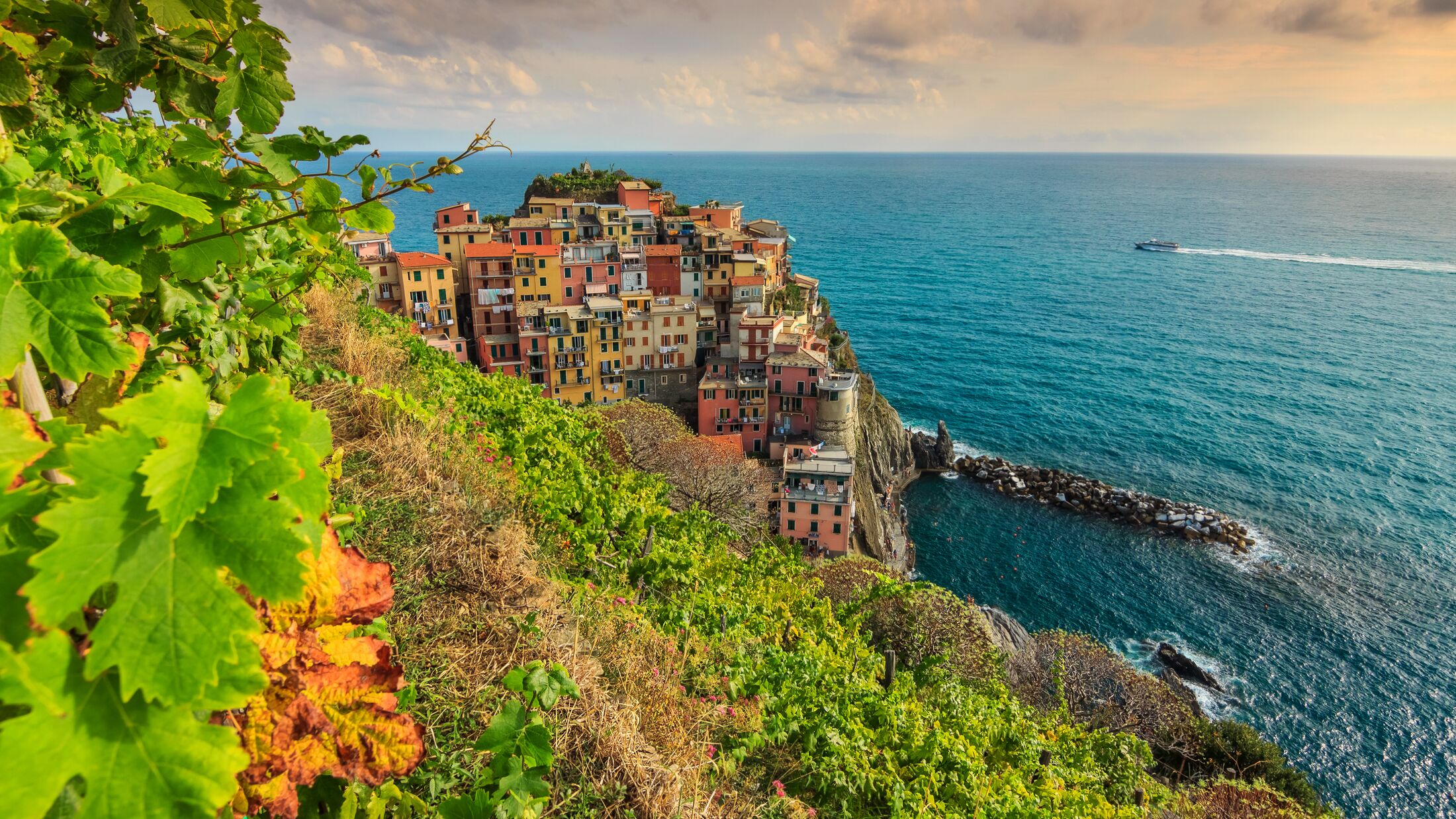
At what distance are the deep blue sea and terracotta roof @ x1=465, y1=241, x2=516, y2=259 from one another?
96.2 ft

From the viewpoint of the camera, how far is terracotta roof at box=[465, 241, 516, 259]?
4088 cm

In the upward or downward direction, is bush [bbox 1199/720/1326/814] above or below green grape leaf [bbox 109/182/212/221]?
below

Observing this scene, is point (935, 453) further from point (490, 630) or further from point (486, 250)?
point (490, 630)

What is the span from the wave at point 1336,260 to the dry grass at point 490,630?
138 metres

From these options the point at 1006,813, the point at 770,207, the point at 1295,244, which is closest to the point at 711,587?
the point at 1006,813

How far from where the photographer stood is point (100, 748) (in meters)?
1.15

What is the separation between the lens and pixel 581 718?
4.53 meters

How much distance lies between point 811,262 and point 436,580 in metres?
109

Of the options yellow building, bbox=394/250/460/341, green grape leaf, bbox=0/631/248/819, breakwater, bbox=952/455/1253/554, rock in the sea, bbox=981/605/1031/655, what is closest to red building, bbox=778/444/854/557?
rock in the sea, bbox=981/605/1031/655

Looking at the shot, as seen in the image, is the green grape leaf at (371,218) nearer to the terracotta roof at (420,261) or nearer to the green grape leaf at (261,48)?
the green grape leaf at (261,48)

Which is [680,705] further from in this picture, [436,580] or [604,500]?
[604,500]

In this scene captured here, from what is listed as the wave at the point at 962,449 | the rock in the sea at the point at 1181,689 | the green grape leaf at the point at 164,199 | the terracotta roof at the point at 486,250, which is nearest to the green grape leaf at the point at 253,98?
the green grape leaf at the point at 164,199

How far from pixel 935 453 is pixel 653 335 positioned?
869 inches

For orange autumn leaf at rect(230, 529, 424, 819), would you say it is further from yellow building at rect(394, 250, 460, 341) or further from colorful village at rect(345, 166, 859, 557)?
yellow building at rect(394, 250, 460, 341)
